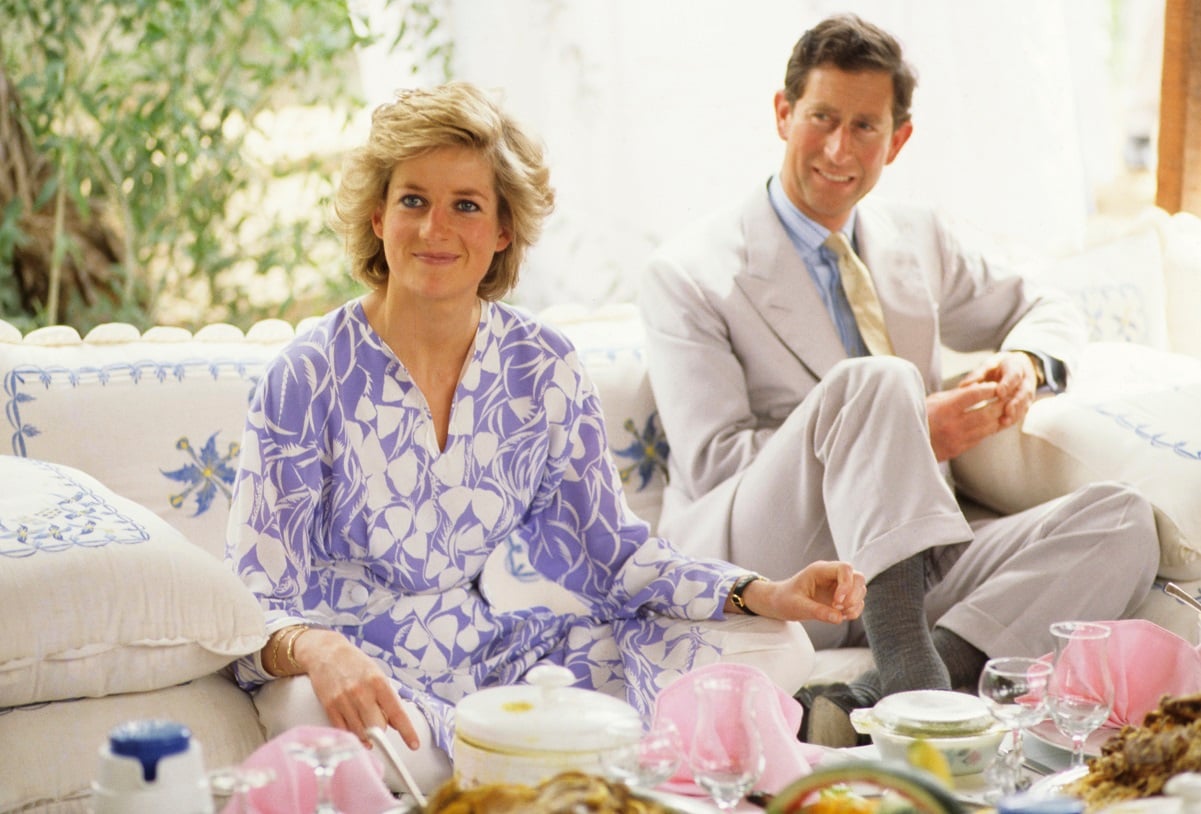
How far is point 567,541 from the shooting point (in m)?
2.07

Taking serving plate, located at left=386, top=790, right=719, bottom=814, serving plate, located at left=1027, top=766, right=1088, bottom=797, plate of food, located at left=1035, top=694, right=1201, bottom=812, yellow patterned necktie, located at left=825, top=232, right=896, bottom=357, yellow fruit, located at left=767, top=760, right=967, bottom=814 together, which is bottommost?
serving plate, located at left=1027, top=766, right=1088, bottom=797

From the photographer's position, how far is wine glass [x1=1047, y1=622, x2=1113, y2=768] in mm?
1490

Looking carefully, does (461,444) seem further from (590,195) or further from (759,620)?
(590,195)

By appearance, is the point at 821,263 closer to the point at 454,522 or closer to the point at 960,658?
the point at 960,658

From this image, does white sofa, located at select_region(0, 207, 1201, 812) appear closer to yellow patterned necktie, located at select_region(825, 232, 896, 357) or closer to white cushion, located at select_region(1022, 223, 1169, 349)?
white cushion, located at select_region(1022, 223, 1169, 349)

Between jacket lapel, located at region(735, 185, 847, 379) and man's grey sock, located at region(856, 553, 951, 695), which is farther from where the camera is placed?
jacket lapel, located at region(735, 185, 847, 379)

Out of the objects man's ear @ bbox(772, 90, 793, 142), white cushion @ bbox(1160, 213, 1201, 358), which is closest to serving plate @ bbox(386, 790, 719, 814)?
man's ear @ bbox(772, 90, 793, 142)

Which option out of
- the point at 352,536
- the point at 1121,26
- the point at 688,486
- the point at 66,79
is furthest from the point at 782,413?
the point at 1121,26

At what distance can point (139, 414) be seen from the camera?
2230 mm

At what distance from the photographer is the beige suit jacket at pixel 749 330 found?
7.98 ft

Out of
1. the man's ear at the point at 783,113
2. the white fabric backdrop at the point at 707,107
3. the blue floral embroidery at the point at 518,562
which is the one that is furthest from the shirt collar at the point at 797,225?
the blue floral embroidery at the point at 518,562

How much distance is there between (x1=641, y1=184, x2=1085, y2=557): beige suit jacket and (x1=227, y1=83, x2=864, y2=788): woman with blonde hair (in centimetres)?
38

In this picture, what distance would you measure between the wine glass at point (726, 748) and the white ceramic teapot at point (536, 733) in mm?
103

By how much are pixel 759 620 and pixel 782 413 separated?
72cm
